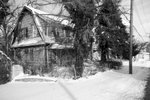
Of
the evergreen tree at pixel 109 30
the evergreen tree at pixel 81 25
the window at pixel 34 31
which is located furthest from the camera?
the window at pixel 34 31

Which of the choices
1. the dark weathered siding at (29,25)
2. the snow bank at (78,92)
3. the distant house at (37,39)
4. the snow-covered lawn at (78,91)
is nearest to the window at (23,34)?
the distant house at (37,39)

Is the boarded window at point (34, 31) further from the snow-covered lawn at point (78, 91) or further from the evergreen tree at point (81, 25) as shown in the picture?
the snow-covered lawn at point (78, 91)

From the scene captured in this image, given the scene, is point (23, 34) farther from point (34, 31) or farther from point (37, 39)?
point (37, 39)

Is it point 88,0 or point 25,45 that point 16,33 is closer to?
point 25,45

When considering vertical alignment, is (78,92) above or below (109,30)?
below

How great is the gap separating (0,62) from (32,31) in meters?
6.06

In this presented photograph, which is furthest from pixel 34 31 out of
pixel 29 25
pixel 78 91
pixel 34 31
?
pixel 78 91

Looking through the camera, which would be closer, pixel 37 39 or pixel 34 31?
pixel 37 39

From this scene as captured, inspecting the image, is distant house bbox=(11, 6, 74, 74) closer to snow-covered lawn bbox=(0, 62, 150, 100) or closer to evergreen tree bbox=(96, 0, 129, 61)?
evergreen tree bbox=(96, 0, 129, 61)

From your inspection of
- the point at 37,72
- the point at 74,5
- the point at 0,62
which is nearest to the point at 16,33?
the point at 0,62

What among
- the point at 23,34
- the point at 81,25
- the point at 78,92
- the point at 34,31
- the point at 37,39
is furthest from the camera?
the point at 23,34

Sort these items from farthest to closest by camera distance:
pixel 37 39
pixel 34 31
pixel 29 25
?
pixel 29 25 < pixel 34 31 < pixel 37 39

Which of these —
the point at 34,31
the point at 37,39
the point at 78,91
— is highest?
the point at 34,31

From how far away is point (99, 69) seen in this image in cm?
1174
